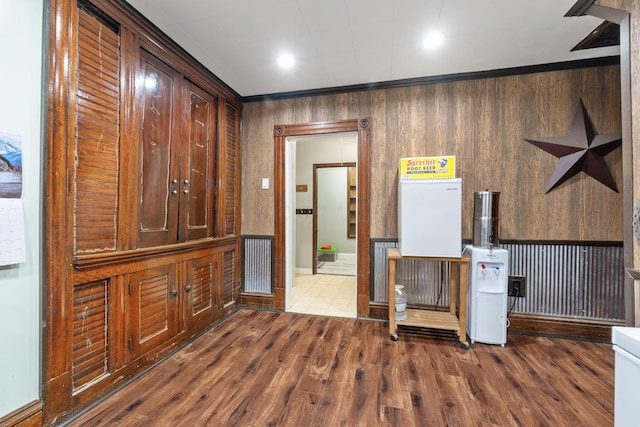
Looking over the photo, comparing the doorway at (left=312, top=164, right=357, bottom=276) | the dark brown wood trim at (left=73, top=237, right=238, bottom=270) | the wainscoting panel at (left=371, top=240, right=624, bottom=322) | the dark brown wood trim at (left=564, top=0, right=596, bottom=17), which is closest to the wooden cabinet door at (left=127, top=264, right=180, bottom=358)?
the dark brown wood trim at (left=73, top=237, right=238, bottom=270)

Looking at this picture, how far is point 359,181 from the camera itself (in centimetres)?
289

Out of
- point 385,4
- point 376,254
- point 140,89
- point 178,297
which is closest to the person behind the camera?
point 385,4

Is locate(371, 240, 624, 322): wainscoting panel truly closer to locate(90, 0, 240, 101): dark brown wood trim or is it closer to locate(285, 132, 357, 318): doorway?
locate(285, 132, 357, 318): doorway

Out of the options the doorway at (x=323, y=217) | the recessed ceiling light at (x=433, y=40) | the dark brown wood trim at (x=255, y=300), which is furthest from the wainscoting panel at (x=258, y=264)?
the recessed ceiling light at (x=433, y=40)

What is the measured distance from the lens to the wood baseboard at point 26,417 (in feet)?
4.02

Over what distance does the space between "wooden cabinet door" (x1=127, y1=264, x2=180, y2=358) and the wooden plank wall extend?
6.46 feet

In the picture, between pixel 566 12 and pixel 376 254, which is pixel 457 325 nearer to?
pixel 376 254

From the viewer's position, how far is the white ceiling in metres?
1.74

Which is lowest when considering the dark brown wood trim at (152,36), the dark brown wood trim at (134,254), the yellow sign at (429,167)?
the dark brown wood trim at (134,254)

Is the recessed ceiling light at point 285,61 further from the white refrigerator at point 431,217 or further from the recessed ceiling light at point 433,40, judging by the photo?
the white refrigerator at point 431,217

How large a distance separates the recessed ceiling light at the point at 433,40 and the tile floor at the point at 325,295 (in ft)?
8.70

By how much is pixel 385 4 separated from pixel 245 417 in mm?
2632

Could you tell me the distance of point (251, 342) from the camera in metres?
2.35

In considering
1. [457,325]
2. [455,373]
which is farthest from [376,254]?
[455,373]
